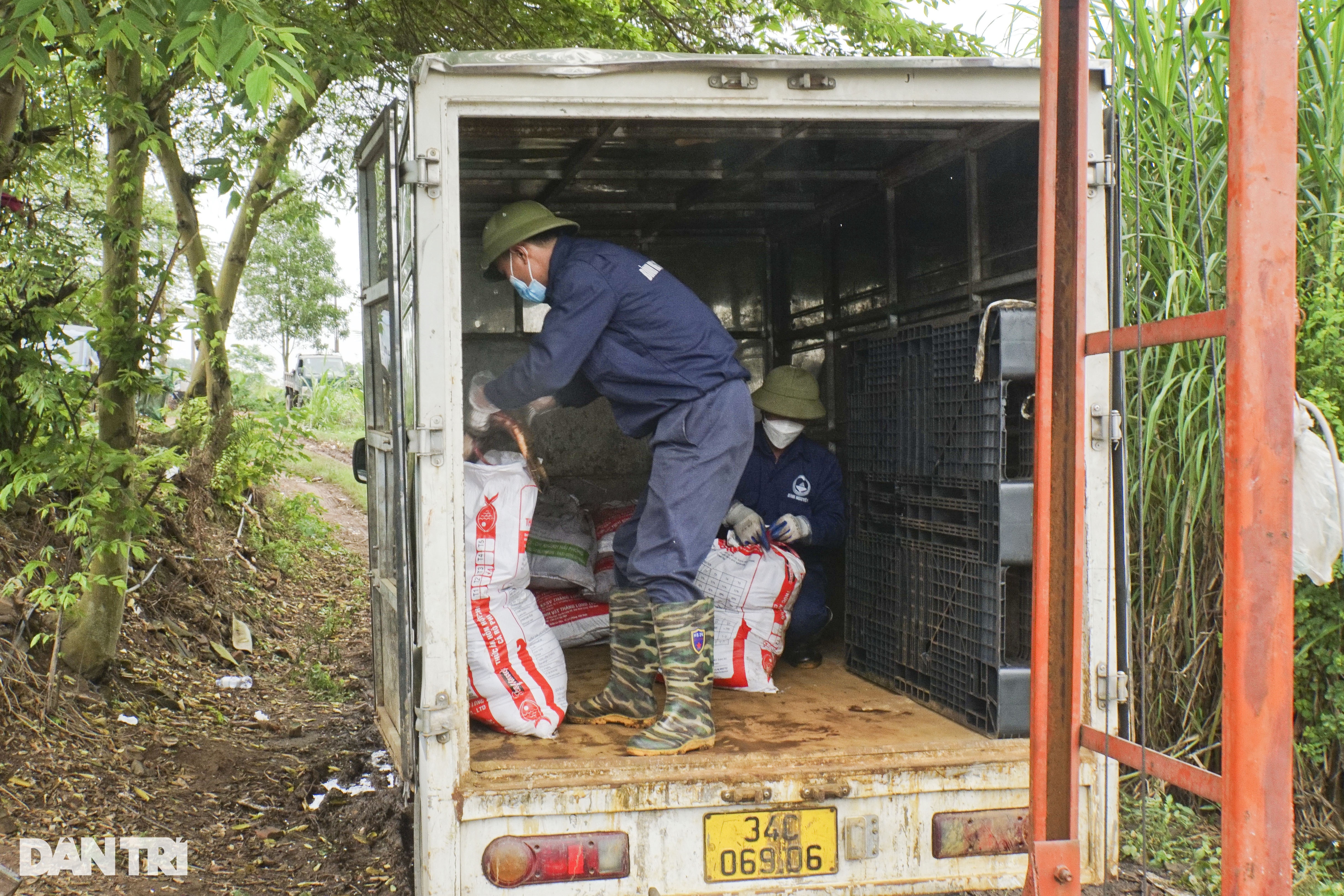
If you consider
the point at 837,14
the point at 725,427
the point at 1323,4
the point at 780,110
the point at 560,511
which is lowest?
the point at 560,511

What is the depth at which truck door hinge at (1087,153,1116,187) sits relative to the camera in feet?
8.68

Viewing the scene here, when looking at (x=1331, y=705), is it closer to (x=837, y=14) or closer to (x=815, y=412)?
(x=815, y=412)

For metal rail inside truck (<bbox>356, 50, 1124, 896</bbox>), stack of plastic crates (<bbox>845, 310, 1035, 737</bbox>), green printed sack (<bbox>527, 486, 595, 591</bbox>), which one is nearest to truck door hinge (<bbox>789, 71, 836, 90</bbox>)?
metal rail inside truck (<bbox>356, 50, 1124, 896</bbox>)

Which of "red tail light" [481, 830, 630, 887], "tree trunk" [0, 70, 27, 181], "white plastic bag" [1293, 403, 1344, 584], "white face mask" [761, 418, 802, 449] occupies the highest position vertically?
"tree trunk" [0, 70, 27, 181]

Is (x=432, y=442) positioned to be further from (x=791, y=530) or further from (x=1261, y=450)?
(x=791, y=530)

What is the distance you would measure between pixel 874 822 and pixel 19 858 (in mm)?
2752

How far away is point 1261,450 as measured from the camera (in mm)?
1387

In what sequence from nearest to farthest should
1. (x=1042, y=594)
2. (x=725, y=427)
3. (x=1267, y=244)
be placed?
(x=1267, y=244)
(x=1042, y=594)
(x=725, y=427)

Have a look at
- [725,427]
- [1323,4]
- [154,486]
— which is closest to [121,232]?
[154,486]

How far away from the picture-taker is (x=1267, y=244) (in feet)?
4.58

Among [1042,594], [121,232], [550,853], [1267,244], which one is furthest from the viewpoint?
[121,232]

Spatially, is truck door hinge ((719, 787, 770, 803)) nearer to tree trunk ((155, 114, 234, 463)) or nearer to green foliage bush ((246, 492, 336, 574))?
tree trunk ((155, 114, 234, 463))

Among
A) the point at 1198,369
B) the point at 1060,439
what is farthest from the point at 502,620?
the point at 1198,369

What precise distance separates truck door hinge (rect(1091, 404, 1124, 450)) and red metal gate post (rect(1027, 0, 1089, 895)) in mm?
940
